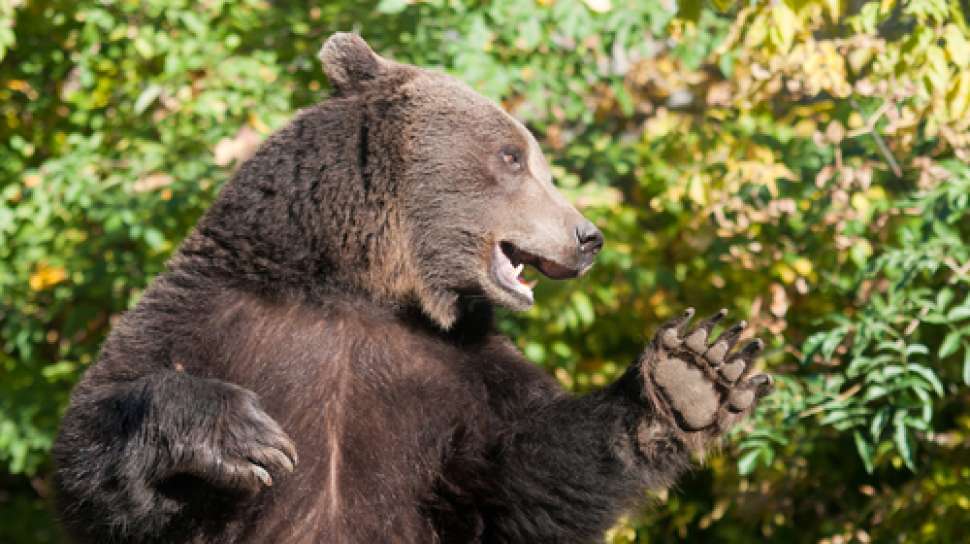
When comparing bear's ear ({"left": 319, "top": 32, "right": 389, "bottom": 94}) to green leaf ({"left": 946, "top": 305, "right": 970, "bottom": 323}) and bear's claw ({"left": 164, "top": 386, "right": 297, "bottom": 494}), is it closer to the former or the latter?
bear's claw ({"left": 164, "top": 386, "right": 297, "bottom": 494})

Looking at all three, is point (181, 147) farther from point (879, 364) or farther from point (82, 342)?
point (879, 364)

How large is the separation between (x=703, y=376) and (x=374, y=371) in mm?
1116

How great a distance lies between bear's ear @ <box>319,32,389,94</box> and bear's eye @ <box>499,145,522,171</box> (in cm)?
52

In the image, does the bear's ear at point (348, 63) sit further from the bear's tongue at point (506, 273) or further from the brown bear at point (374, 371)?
the bear's tongue at point (506, 273)

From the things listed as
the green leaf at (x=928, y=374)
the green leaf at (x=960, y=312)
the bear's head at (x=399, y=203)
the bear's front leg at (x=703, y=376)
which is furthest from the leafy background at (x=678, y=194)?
the bear's front leg at (x=703, y=376)

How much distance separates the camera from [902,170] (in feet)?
19.4

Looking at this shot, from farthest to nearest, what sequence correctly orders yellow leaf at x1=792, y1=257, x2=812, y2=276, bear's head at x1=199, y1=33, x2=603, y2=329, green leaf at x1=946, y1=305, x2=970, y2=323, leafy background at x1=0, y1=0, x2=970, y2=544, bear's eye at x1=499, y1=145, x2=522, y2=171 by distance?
yellow leaf at x1=792, y1=257, x2=812, y2=276 < leafy background at x1=0, y1=0, x2=970, y2=544 < green leaf at x1=946, y1=305, x2=970, y2=323 < bear's eye at x1=499, y1=145, x2=522, y2=171 < bear's head at x1=199, y1=33, x2=603, y2=329

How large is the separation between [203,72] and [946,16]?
3794 millimetres

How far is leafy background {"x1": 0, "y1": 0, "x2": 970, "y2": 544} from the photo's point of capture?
535cm

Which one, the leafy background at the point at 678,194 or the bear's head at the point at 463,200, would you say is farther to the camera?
the leafy background at the point at 678,194

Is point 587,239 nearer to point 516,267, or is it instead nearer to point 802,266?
point 516,267

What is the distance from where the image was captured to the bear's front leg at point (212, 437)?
Result: 3.59 meters

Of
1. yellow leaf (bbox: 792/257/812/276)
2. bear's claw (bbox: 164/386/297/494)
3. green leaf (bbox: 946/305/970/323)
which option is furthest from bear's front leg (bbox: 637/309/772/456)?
yellow leaf (bbox: 792/257/812/276)

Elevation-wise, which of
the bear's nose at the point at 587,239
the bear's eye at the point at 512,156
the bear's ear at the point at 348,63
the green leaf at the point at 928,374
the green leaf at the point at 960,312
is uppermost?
the bear's ear at the point at 348,63
